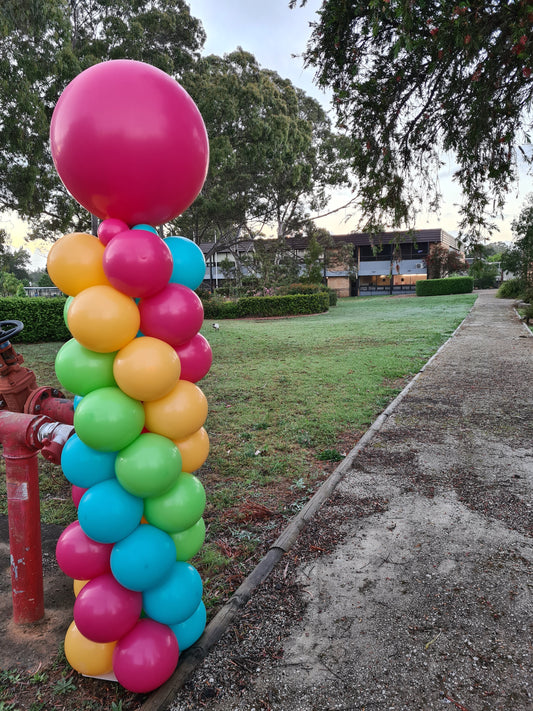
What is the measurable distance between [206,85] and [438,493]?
54.6ft

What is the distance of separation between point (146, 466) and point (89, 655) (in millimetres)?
935

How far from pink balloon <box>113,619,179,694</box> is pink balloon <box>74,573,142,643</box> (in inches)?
2.3

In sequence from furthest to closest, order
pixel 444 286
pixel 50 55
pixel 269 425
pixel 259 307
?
1. pixel 444 286
2. pixel 259 307
3. pixel 50 55
4. pixel 269 425

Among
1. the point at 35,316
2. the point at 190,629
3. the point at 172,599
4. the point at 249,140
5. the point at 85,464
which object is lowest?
the point at 190,629

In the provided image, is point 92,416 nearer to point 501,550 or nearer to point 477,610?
point 477,610

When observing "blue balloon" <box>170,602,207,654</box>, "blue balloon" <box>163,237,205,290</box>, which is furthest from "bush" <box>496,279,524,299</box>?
"blue balloon" <box>170,602,207,654</box>

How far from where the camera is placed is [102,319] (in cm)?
164

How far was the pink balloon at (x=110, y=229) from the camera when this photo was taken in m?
1.77

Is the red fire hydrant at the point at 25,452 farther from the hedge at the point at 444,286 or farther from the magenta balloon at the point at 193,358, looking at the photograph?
the hedge at the point at 444,286

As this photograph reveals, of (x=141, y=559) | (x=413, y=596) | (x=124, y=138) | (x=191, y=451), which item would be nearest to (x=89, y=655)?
(x=141, y=559)

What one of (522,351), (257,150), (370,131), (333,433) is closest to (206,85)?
(257,150)

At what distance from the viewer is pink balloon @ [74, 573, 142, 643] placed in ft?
5.72

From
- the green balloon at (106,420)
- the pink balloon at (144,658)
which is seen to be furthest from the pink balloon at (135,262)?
the pink balloon at (144,658)

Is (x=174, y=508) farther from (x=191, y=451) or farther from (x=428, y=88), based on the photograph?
→ (x=428, y=88)
